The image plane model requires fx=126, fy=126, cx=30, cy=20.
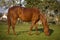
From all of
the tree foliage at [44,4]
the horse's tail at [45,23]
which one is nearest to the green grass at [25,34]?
the horse's tail at [45,23]

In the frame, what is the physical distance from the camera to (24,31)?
890mm

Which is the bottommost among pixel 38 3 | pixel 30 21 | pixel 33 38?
pixel 33 38

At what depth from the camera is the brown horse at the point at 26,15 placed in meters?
0.88

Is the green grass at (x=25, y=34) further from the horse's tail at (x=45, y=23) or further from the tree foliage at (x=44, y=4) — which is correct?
the tree foliage at (x=44, y=4)

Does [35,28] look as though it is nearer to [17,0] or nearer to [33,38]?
[33,38]

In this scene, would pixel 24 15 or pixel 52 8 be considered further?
pixel 24 15

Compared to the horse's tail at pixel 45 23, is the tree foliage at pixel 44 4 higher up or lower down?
higher up

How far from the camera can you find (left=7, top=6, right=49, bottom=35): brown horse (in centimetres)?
88

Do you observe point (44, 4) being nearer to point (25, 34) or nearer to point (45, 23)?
point (45, 23)

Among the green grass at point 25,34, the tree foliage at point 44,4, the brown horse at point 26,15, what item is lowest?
the green grass at point 25,34

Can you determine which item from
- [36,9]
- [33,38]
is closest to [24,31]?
[33,38]

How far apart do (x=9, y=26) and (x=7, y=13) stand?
90 mm

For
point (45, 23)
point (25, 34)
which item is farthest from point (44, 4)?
point (25, 34)

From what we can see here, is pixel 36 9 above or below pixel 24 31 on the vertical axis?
above
